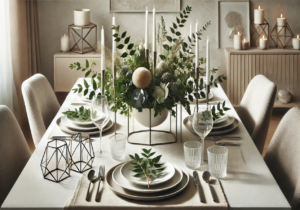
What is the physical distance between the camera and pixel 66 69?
13.0 feet

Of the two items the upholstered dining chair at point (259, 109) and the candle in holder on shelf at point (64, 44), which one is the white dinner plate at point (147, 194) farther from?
the candle in holder on shelf at point (64, 44)

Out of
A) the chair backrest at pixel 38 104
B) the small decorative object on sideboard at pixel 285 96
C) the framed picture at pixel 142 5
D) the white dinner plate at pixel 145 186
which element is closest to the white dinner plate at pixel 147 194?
the white dinner plate at pixel 145 186

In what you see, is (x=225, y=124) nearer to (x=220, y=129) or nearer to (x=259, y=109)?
(x=220, y=129)

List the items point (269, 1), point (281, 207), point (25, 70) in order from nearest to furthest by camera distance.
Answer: point (281, 207), point (25, 70), point (269, 1)

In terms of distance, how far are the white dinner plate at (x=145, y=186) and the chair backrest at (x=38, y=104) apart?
88 centimetres

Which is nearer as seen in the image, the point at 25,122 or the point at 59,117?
the point at 59,117

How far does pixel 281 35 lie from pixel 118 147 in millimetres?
3240

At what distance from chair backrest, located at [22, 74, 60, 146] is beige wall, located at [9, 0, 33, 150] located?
1268 mm

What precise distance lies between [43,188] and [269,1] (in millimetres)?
3587

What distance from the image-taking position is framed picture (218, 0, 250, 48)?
4191mm

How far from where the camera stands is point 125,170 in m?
1.36

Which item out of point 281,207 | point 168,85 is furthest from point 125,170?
point 281,207

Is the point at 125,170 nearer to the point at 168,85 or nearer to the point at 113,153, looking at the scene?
the point at 113,153

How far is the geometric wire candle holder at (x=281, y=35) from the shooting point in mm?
4191
